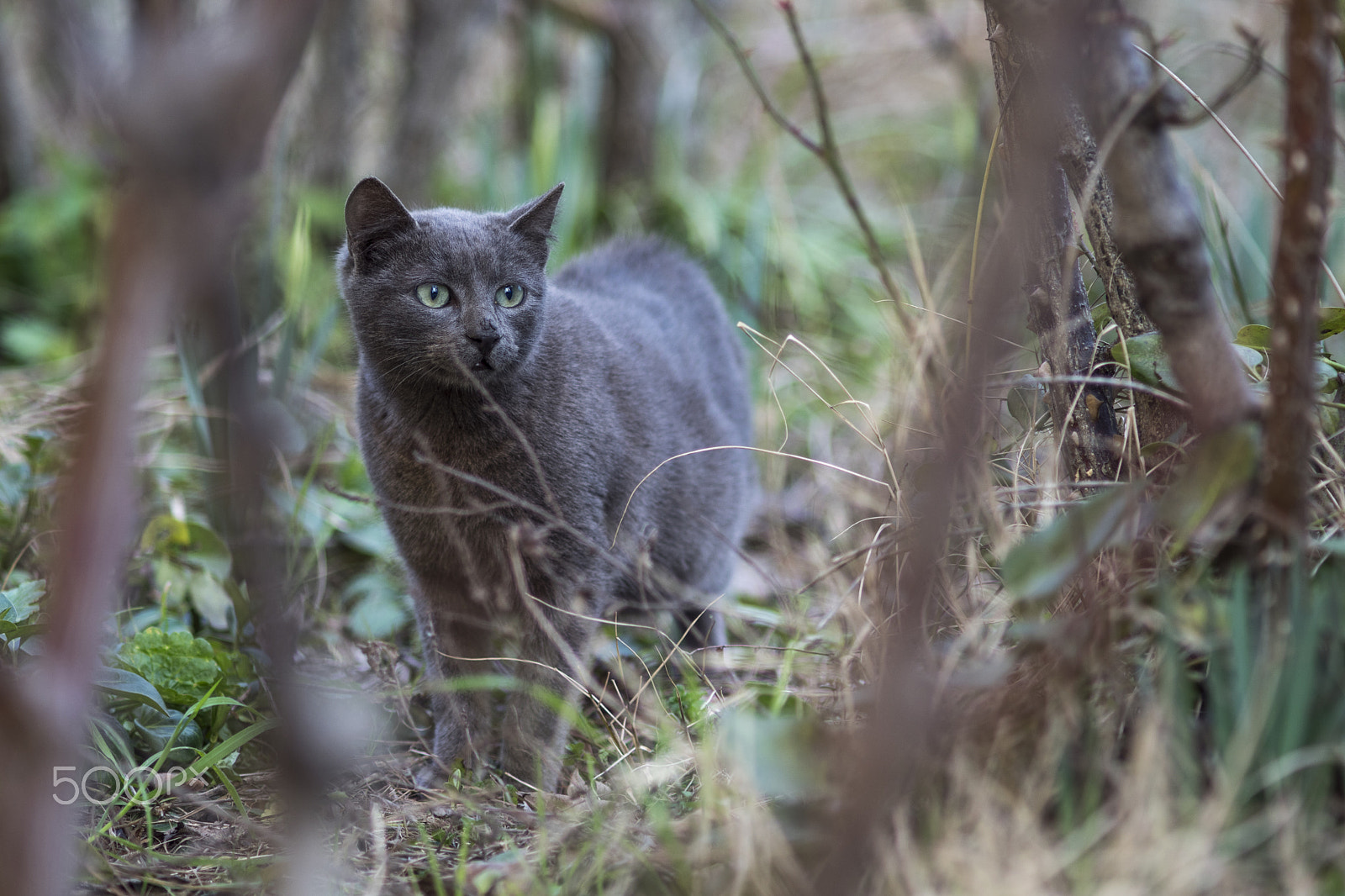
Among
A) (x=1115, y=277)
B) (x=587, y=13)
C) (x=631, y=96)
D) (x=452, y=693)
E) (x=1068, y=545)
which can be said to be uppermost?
(x=587, y=13)

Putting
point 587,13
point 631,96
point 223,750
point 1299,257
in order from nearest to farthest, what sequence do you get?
point 1299,257, point 223,750, point 587,13, point 631,96

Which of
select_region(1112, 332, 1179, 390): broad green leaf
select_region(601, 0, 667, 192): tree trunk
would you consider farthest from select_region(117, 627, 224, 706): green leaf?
select_region(601, 0, 667, 192): tree trunk

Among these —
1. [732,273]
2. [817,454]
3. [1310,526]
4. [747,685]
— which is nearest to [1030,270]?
[1310,526]

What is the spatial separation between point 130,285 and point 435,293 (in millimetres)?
1231

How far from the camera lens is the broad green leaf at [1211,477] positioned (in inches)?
49.9

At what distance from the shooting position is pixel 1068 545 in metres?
1.32

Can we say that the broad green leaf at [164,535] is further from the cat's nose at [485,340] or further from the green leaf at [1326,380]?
the green leaf at [1326,380]

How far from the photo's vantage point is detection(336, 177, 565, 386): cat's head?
77.9 inches

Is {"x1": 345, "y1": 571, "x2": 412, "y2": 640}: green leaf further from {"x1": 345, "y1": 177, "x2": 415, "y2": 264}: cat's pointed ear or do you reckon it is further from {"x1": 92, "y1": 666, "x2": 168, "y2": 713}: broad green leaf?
{"x1": 345, "y1": 177, "x2": 415, "y2": 264}: cat's pointed ear

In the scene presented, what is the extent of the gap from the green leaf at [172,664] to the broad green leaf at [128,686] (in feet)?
0.34

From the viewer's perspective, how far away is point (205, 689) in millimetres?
2020

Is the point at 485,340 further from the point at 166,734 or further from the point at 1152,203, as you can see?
the point at 1152,203

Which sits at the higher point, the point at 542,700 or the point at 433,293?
the point at 433,293

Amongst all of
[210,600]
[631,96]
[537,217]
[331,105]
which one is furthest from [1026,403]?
[331,105]
